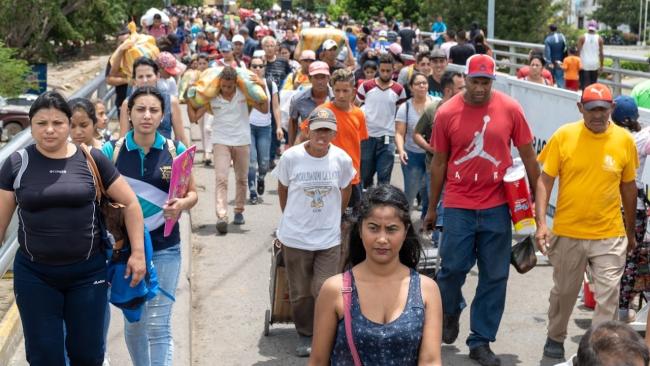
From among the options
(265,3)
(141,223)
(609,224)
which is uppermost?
(141,223)

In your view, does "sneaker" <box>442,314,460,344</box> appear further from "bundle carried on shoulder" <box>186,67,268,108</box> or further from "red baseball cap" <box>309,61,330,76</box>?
"bundle carried on shoulder" <box>186,67,268,108</box>

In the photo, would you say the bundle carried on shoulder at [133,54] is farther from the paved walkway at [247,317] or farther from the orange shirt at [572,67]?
the orange shirt at [572,67]

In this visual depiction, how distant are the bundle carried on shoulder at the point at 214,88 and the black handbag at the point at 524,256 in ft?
15.3

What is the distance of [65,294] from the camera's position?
18.0 feet

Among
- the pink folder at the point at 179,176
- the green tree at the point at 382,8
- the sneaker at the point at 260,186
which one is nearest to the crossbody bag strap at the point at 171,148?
the pink folder at the point at 179,176

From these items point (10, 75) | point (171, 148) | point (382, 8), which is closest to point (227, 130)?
point (171, 148)

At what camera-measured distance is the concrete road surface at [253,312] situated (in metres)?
7.68

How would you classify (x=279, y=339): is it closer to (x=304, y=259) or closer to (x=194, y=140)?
Result: (x=304, y=259)

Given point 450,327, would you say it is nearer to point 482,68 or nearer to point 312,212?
point 312,212

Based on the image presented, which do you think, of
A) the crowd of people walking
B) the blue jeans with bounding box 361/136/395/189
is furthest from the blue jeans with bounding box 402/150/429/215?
the blue jeans with bounding box 361/136/395/189

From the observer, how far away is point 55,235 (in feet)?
17.4

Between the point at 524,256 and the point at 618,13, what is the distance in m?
88.2

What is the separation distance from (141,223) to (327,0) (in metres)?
94.5

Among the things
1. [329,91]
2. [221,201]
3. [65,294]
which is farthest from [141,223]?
[221,201]
